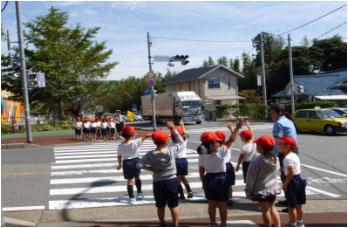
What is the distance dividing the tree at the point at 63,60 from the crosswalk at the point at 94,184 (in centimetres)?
2083

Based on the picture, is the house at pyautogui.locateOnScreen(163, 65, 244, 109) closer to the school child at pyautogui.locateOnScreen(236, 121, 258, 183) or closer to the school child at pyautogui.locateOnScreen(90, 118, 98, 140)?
the school child at pyautogui.locateOnScreen(90, 118, 98, 140)

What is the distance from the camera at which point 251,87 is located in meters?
70.9

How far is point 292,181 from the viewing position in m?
6.20

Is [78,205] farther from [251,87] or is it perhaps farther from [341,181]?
[251,87]

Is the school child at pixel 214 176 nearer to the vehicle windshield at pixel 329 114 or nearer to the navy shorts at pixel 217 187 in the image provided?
the navy shorts at pixel 217 187

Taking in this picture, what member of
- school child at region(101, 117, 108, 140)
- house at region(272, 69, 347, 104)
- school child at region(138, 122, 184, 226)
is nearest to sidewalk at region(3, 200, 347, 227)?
school child at region(138, 122, 184, 226)

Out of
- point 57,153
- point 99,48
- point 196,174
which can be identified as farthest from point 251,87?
point 196,174

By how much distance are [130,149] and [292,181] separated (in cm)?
303

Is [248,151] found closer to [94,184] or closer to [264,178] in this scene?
[264,178]

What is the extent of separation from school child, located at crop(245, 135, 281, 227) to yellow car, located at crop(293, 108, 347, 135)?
17263 mm

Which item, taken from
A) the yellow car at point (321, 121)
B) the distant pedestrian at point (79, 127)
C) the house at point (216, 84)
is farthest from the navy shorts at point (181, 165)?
the house at point (216, 84)

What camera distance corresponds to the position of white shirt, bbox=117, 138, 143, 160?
26.2ft

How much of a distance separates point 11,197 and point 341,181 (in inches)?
287

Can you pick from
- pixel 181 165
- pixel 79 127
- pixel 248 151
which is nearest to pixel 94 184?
pixel 181 165
